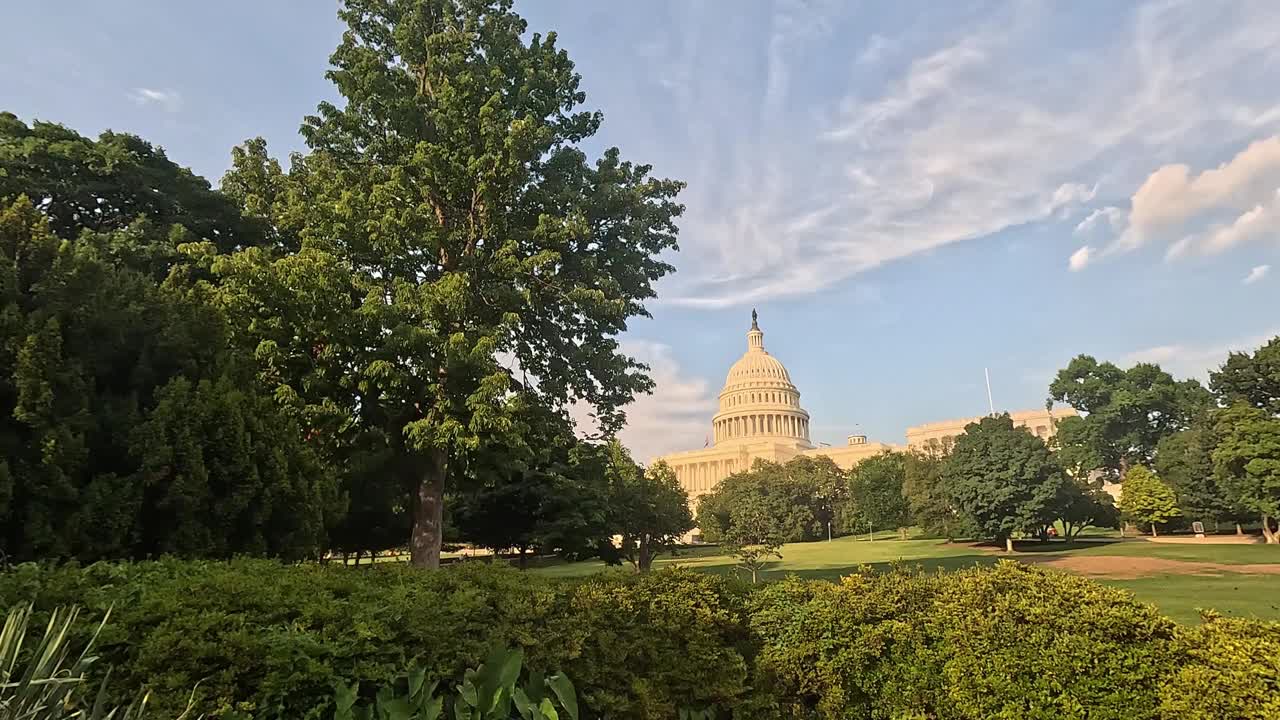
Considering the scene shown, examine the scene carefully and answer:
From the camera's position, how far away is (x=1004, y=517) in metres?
46.8

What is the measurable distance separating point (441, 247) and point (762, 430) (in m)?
113

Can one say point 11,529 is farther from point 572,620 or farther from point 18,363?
point 572,620

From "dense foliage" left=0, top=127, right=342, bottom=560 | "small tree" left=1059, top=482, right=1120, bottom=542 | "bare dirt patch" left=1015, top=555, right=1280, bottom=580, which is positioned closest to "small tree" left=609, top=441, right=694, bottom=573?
"bare dirt patch" left=1015, top=555, right=1280, bottom=580

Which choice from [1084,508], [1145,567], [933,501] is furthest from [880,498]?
[1145,567]

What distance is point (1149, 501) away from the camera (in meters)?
53.7

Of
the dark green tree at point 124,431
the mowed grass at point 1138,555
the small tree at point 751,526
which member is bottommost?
the mowed grass at point 1138,555

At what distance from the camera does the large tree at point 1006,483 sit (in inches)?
1811

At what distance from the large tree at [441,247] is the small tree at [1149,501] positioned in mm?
53961

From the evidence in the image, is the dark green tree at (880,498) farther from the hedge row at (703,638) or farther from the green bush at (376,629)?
the green bush at (376,629)

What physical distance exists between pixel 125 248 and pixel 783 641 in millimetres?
21521

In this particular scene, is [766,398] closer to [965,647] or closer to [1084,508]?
[1084,508]

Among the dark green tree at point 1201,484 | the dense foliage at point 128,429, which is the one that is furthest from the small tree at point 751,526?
the dense foliage at point 128,429

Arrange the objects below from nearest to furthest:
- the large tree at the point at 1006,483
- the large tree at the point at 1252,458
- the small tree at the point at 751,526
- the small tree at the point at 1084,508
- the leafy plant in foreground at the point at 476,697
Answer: the leafy plant in foreground at the point at 476,697, the large tree at the point at 1252,458, the large tree at the point at 1006,483, the small tree at the point at 1084,508, the small tree at the point at 751,526

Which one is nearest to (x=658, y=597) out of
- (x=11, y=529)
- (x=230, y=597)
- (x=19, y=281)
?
(x=230, y=597)
